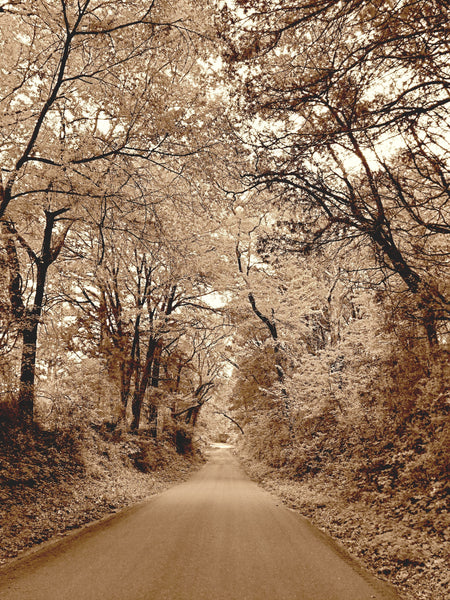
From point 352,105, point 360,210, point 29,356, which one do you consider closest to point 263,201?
point 360,210

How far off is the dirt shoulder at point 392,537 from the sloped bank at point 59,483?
15.6 feet

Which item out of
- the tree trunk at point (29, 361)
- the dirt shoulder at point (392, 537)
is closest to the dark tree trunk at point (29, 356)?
the tree trunk at point (29, 361)

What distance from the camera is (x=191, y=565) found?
4949 millimetres

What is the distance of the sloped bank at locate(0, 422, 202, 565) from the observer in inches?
251

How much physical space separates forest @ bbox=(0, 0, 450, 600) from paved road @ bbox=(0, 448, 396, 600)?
745mm

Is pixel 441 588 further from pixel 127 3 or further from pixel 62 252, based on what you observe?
pixel 62 252

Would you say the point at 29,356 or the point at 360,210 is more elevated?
the point at 360,210

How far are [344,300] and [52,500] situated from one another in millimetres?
11238

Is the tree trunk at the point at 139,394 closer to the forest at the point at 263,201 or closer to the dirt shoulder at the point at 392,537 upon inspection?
the forest at the point at 263,201

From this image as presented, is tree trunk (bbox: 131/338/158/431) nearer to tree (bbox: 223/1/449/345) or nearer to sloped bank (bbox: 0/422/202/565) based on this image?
sloped bank (bbox: 0/422/202/565)

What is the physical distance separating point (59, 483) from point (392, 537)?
6834 mm

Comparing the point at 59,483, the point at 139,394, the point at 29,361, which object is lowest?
the point at 59,483

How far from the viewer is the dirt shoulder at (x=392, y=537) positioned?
4422 mm

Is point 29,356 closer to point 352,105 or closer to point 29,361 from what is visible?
point 29,361
